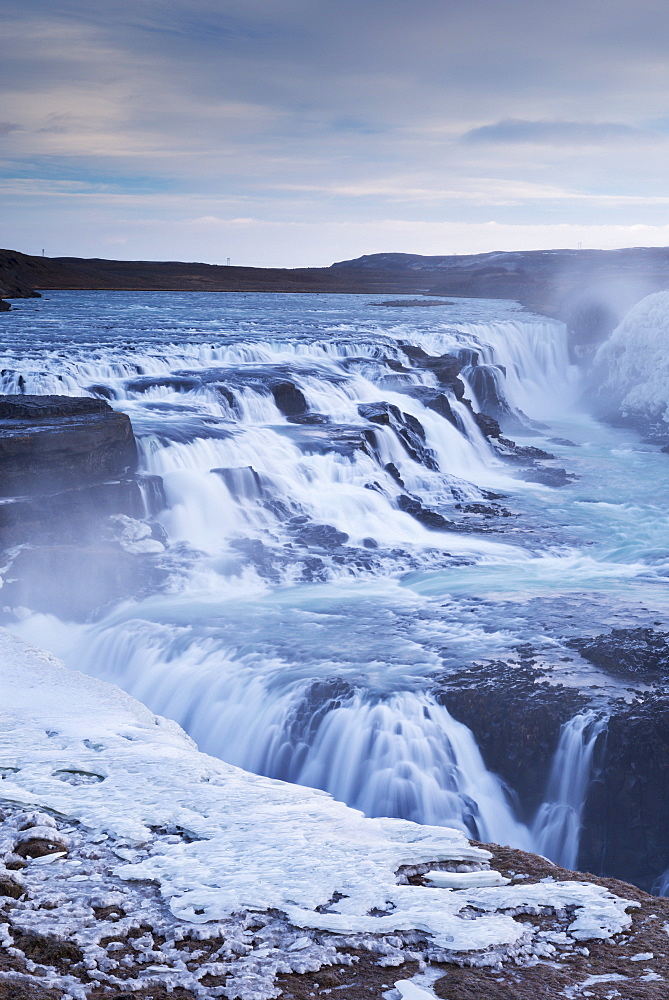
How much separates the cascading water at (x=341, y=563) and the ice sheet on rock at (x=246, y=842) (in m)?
3.12

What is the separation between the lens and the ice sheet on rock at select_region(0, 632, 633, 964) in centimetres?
364

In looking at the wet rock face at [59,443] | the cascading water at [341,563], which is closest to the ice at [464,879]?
the cascading water at [341,563]

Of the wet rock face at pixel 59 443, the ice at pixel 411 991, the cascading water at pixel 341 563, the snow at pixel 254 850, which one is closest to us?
the ice at pixel 411 991

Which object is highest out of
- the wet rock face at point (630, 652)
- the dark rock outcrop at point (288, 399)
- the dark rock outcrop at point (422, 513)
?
the dark rock outcrop at point (288, 399)

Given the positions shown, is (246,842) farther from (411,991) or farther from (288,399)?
(288,399)

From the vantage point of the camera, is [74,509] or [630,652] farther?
[74,509]

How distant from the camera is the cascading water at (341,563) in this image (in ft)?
27.3

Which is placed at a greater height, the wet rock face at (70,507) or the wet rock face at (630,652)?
the wet rock face at (70,507)

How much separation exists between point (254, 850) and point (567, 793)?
4.60m

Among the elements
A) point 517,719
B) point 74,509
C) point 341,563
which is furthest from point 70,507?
point 517,719

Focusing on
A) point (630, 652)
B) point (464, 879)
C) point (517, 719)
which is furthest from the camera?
point (630, 652)

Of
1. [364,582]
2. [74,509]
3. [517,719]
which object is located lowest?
[517,719]

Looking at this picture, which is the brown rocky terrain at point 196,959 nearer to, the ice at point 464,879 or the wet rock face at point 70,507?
the ice at point 464,879

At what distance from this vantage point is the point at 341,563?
13383mm
